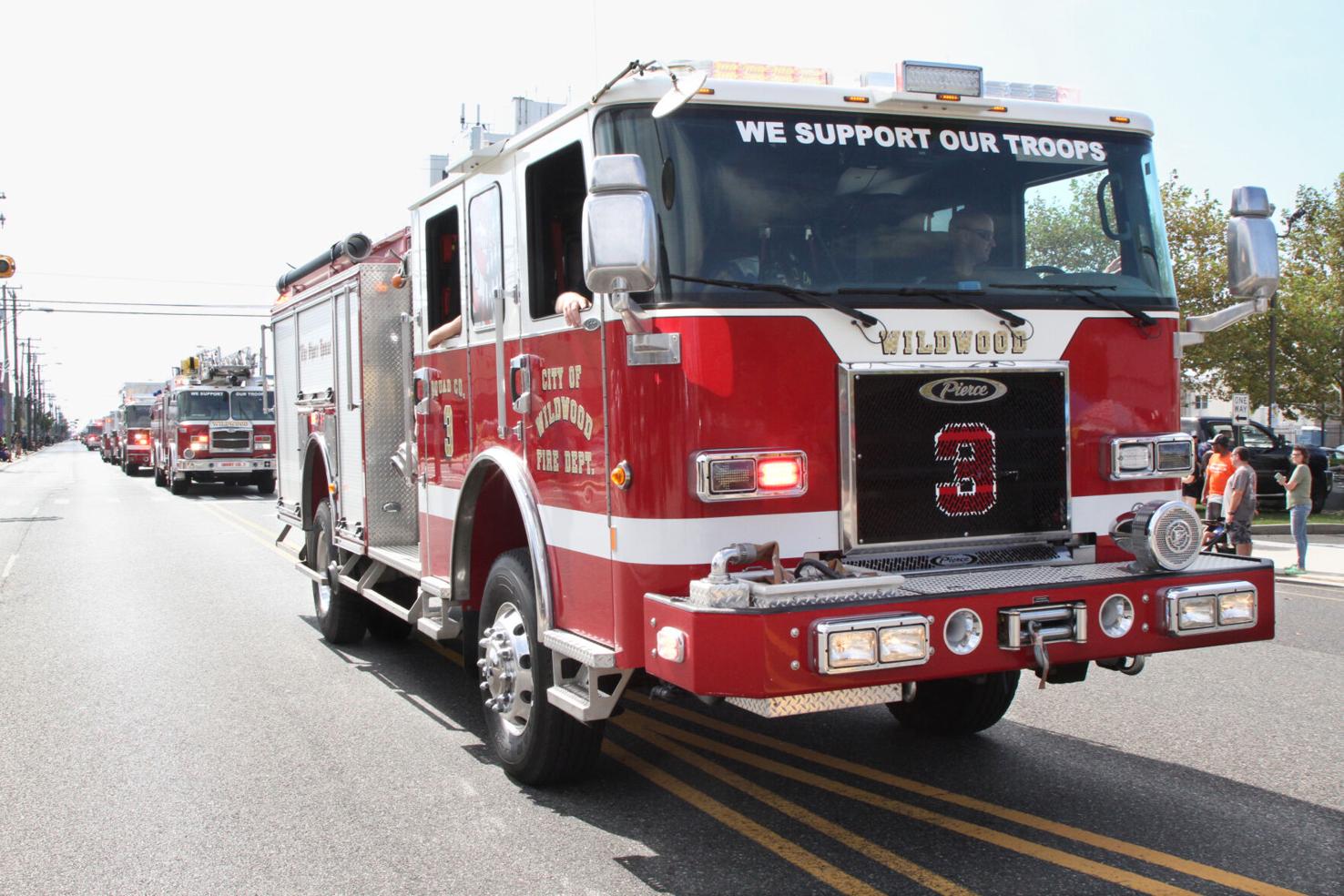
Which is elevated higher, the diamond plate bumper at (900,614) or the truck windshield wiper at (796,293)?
the truck windshield wiper at (796,293)

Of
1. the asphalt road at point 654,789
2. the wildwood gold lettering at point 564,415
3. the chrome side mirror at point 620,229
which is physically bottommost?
the asphalt road at point 654,789

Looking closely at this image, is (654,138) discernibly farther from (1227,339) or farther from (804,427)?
(1227,339)

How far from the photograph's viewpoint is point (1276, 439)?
76.2ft

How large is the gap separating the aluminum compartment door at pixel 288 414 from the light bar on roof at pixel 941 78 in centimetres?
630

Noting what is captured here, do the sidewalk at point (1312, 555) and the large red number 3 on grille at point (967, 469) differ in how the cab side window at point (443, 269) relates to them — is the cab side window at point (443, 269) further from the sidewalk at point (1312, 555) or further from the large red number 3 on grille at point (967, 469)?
the sidewalk at point (1312, 555)

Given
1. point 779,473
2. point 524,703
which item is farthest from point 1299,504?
point 779,473

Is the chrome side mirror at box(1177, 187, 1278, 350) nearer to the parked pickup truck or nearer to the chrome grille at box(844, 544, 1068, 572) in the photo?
the chrome grille at box(844, 544, 1068, 572)

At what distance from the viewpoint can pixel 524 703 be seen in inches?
216

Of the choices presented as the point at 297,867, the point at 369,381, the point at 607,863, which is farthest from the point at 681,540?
the point at 369,381

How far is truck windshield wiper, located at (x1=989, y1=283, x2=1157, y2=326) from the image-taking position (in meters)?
5.04

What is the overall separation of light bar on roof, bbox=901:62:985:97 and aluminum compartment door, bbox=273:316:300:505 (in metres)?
6.30

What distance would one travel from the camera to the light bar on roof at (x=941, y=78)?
4.81m

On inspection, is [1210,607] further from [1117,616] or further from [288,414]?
[288,414]

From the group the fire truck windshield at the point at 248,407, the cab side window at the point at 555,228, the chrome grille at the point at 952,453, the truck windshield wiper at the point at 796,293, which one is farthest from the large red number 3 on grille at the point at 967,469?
the fire truck windshield at the point at 248,407
